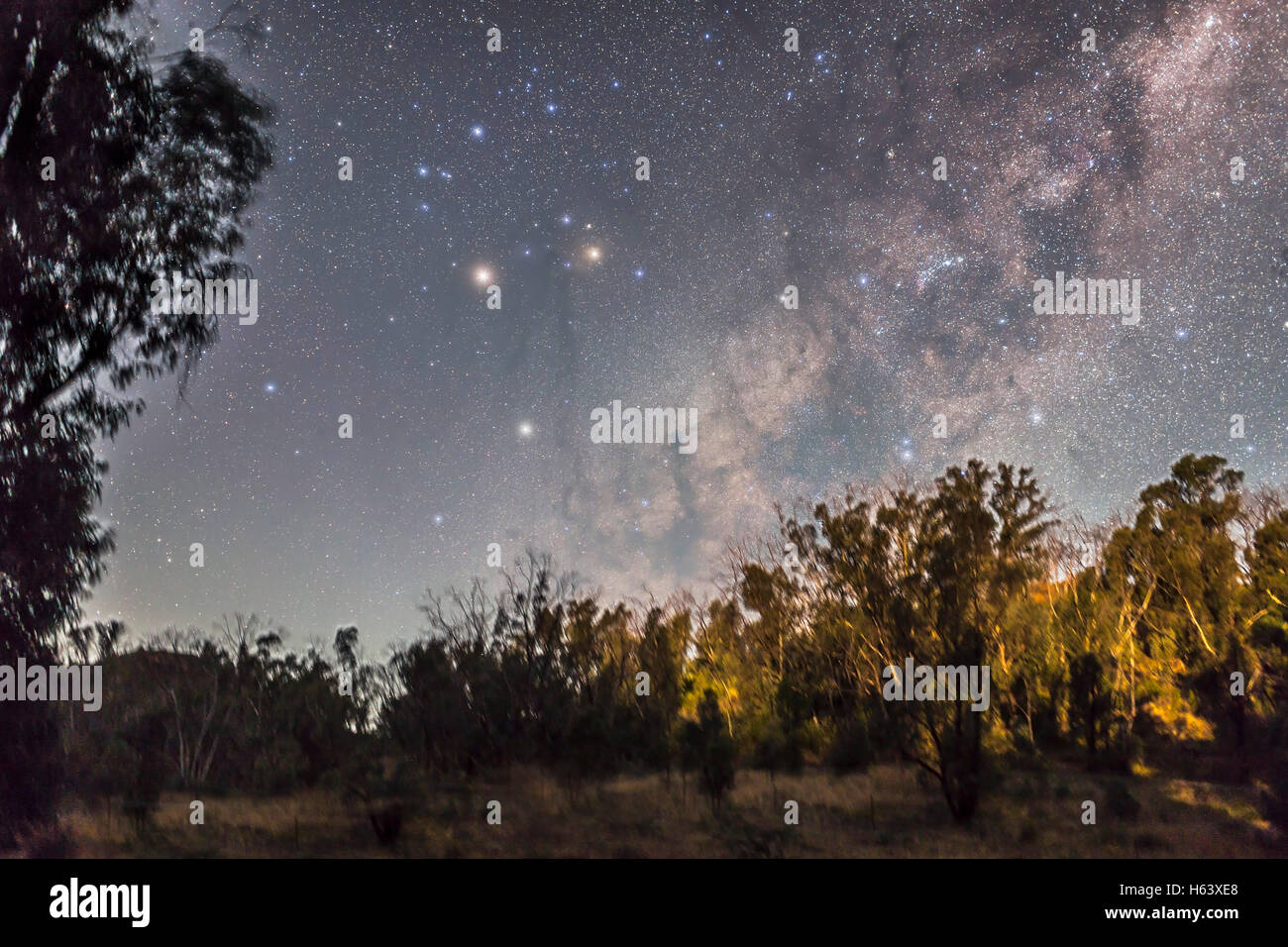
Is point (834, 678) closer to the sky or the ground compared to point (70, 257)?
closer to the ground

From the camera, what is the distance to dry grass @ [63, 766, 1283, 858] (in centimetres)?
1096

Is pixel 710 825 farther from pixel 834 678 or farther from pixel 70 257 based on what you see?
pixel 70 257

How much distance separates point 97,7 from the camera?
835cm

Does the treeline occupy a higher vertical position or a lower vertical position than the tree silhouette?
lower

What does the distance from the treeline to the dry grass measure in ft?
1.96

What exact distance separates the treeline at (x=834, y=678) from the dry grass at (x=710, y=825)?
1.96 feet

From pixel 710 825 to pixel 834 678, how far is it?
6.55 metres

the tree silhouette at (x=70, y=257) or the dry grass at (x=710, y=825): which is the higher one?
the tree silhouette at (x=70, y=257)

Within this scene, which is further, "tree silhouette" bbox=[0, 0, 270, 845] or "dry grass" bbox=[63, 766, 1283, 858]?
"dry grass" bbox=[63, 766, 1283, 858]

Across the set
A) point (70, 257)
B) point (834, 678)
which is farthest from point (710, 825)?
point (70, 257)

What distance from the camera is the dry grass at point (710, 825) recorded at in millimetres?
10961

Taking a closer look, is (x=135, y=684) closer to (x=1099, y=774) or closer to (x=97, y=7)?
(x=97, y=7)

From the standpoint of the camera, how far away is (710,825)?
38.8ft
